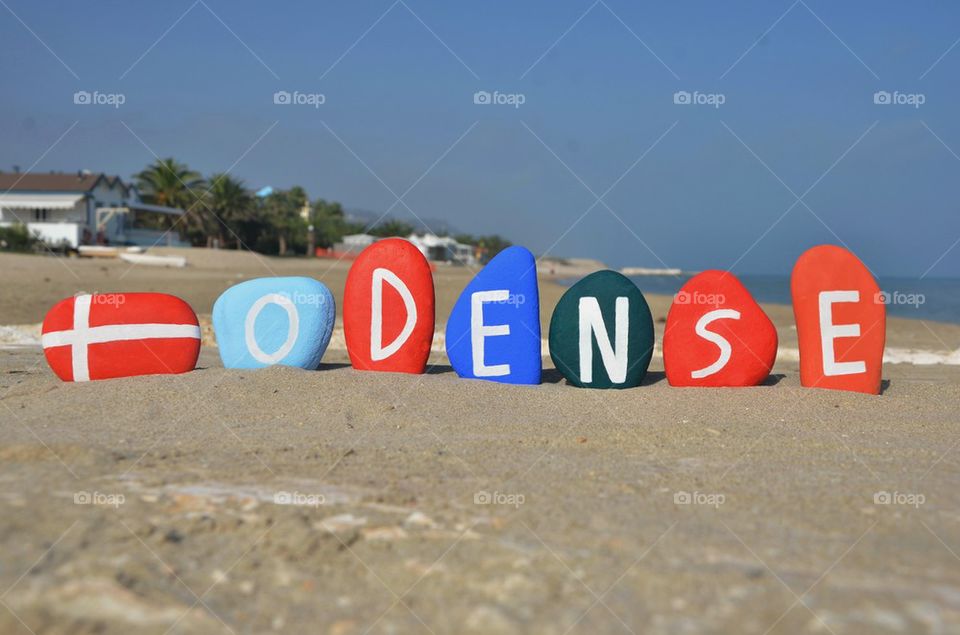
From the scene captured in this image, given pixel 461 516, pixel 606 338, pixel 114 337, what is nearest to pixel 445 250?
pixel 606 338

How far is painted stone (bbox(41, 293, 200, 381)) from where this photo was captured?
7.80 m

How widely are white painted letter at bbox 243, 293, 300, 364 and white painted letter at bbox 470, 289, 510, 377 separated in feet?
5.49

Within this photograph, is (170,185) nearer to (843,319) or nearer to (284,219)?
(284,219)

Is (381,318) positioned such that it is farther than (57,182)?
No

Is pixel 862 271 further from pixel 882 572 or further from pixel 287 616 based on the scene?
pixel 287 616

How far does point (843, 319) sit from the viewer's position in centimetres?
812

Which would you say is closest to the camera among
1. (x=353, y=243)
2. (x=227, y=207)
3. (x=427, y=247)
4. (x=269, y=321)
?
(x=269, y=321)

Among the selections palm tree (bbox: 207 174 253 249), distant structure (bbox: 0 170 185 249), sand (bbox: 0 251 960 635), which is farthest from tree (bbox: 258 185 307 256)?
sand (bbox: 0 251 960 635)

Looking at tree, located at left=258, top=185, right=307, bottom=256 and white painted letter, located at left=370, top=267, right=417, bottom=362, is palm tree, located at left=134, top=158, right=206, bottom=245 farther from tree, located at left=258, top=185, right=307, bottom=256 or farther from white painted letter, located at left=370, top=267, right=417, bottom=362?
white painted letter, located at left=370, top=267, right=417, bottom=362

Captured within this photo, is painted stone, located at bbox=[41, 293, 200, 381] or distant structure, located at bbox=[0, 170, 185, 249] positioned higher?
distant structure, located at bbox=[0, 170, 185, 249]

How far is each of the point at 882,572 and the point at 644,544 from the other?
888 mm

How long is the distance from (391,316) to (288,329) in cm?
98

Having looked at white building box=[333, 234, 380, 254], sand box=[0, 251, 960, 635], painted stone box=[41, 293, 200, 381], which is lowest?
sand box=[0, 251, 960, 635]

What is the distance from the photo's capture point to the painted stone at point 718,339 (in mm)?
8180
